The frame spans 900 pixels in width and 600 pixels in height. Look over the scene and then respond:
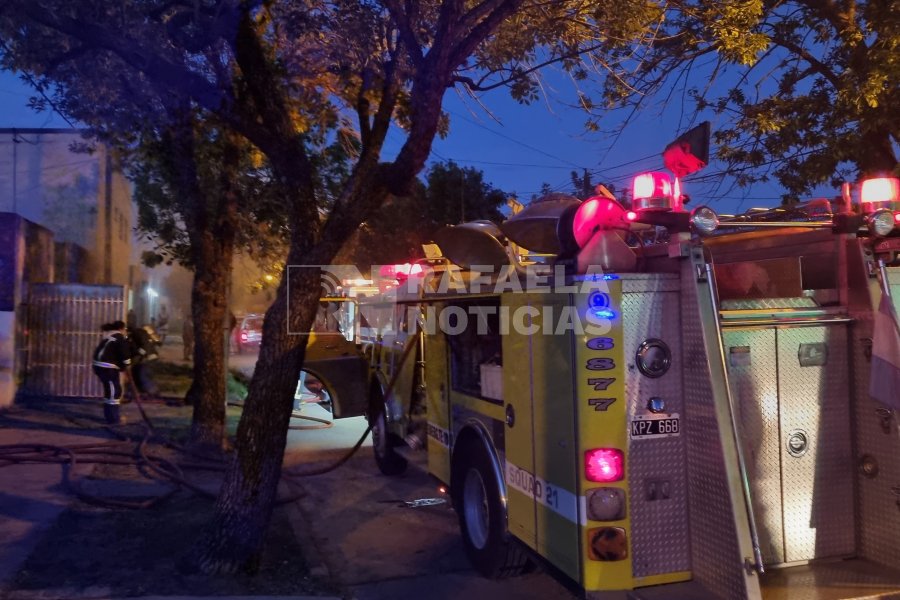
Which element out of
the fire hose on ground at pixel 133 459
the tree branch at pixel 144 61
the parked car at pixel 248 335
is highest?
the tree branch at pixel 144 61

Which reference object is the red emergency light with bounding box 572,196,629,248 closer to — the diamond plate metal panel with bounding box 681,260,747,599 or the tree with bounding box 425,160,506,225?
the diamond plate metal panel with bounding box 681,260,747,599

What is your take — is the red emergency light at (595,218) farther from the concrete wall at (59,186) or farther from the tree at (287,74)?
the concrete wall at (59,186)

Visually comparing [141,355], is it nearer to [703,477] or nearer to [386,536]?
[386,536]

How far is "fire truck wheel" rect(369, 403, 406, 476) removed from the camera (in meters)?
9.27

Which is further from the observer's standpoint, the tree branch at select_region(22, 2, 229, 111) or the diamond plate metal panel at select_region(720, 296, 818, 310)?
the tree branch at select_region(22, 2, 229, 111)

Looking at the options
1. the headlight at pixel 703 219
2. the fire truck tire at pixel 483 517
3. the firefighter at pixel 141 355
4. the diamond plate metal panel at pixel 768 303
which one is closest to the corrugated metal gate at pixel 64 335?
the firefighter at pixel 141 355

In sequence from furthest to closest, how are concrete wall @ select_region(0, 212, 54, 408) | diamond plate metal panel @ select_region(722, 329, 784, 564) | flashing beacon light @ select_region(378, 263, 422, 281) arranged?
concrete wall @ select_region(0, 212, 54, 408) → flashing beacon light @ select_region(378, 263, 422, 281) → diamond plate metal panel @ select_region(722, 329, 784, 564)

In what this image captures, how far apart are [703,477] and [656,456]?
10.3 inches

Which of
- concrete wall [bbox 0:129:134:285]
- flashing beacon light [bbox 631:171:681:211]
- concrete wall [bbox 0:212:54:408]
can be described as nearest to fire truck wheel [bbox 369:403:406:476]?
flashing beacon light [bbox 631:171:681:211]

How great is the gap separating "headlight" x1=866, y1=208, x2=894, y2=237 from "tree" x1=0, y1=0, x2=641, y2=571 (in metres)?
3.25

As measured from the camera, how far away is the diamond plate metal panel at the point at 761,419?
4.31m

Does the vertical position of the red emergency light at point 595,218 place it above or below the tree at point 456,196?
below

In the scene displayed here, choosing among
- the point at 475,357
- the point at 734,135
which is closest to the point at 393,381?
the point at 475,357

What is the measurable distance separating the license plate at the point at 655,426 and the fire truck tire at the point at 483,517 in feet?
4.64
